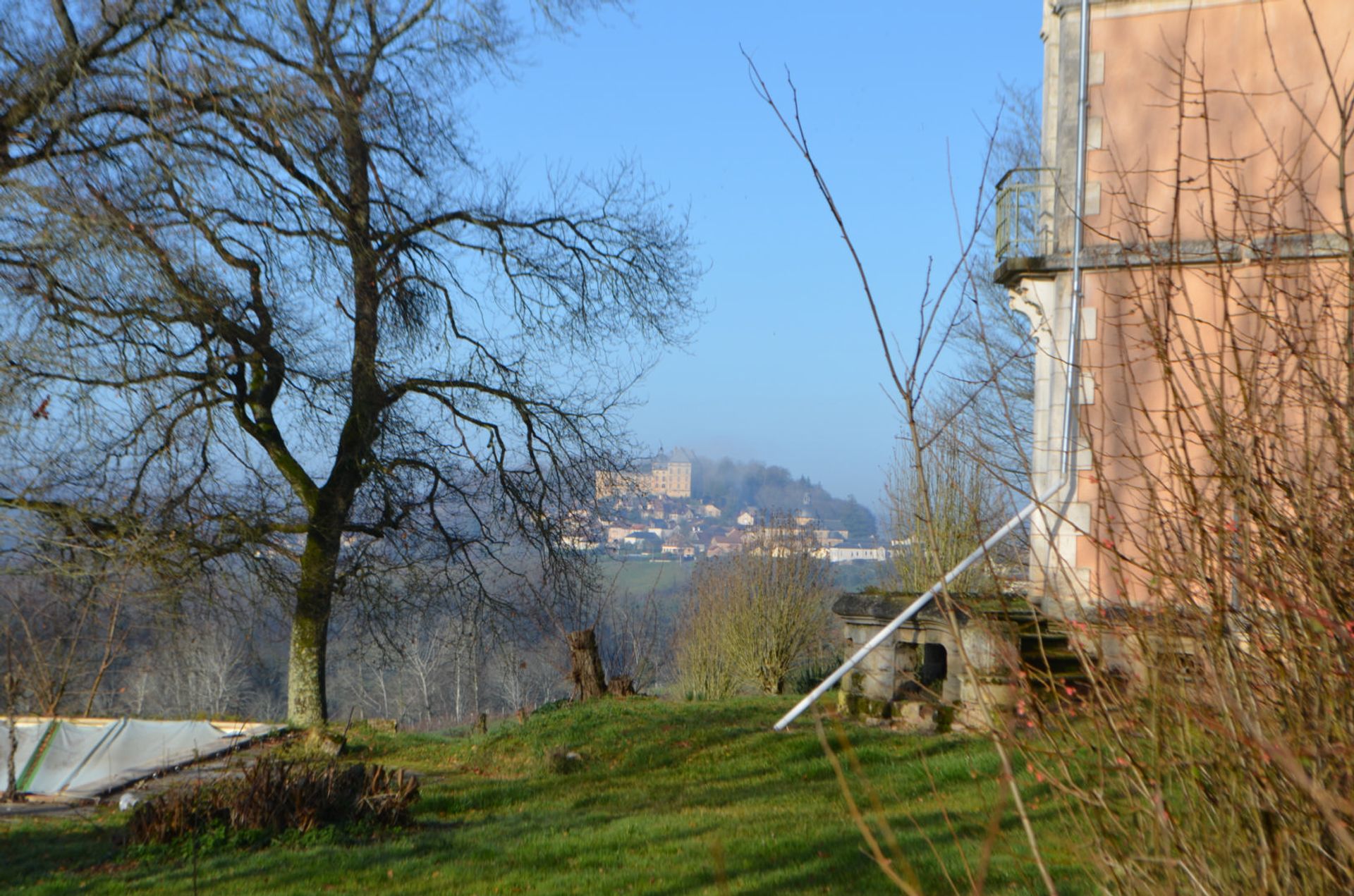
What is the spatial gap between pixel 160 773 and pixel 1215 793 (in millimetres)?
9939

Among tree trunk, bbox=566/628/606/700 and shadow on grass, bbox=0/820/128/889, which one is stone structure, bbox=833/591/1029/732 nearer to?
tree trunk, bbox=566/628/606/700

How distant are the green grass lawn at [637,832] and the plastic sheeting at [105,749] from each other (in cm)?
223

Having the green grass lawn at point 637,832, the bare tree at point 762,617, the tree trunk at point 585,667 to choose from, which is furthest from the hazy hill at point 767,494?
the green grass lawn at point 637,832

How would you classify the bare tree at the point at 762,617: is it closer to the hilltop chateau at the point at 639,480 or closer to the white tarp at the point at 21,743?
the hilltop chateau at the point at 639,480

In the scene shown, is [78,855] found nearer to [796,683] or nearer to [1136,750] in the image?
[1136,750]

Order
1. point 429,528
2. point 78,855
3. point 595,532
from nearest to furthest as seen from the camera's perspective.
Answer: point 78,855 → point 429,528 → point 595,532

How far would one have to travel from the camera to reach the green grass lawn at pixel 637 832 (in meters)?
5.61

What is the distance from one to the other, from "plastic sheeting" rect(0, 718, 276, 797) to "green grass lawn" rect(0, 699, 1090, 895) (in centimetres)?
223

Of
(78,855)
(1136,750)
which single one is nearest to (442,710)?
(78,855)

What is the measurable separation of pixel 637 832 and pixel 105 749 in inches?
271

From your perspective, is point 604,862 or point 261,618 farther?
point 261,618

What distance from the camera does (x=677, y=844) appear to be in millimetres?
6469

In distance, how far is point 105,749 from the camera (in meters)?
11.0

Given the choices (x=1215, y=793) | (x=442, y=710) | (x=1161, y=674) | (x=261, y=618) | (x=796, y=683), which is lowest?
(x=442, y=710)
